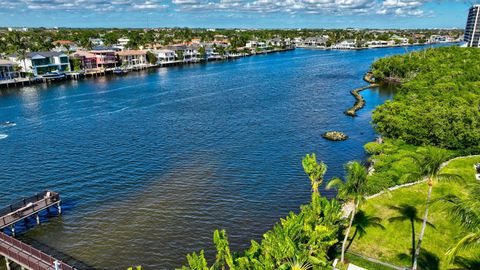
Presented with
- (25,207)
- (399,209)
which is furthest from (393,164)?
(25,207)

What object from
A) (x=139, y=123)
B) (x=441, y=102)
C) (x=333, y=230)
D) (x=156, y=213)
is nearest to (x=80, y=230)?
(x=156, y=213)

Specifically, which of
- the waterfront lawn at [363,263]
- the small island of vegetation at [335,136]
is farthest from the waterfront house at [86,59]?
the waterfront lawn at [363,263]

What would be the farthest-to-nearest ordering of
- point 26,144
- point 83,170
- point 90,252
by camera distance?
point 26,144, point 83,170, point 90,252

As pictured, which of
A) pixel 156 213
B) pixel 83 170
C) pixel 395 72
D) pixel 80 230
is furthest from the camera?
pixel 395 72

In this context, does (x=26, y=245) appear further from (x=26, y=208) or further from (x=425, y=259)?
(x=425, y=259)

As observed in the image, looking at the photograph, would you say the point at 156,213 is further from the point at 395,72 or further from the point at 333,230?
the point at 395,72

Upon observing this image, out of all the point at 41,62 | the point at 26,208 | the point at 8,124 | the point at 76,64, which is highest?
the point at 41,62
